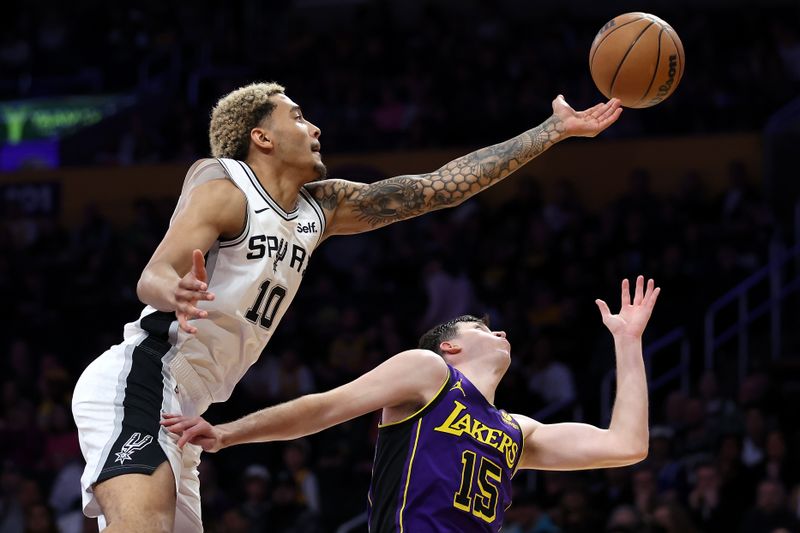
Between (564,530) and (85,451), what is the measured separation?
546 centimetres

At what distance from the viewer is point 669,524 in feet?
30.8

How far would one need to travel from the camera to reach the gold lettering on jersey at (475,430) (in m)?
5.15

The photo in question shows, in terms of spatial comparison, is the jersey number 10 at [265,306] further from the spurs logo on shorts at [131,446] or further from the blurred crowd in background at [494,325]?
the blurred crowd in background at [494,325]

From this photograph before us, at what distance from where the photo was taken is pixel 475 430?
17.1ft

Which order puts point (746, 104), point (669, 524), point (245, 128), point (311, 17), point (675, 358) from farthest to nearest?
1. point (311, 17)
2. point (746, 104)
3. point (675, 358)
4. point (669, 524)
5. point (245, 128)

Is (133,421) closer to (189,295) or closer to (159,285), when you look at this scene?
(159,285)

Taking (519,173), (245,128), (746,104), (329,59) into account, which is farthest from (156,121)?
(245,128)

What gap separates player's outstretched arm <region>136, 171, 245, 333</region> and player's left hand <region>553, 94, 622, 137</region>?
1.66 metres

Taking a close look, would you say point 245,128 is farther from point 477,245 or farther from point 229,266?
point 477,245

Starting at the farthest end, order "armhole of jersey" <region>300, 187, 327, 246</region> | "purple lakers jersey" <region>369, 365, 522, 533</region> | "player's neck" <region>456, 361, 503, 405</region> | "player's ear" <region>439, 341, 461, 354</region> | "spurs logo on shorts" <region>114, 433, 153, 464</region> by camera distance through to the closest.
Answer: "armhole of jersey" <region>300, 187, 327, 246</region> → "player's ear" <region>439, 341, 461, 354</region> → "player's neck" <region>456, 361, 503, 405</region> → "purple lakers jersey" <region>369, 365, 522, 533</region> → "spurs logo on shorts" <region>114, 433, 153, 464</region>

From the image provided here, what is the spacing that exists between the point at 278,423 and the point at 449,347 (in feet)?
3.50

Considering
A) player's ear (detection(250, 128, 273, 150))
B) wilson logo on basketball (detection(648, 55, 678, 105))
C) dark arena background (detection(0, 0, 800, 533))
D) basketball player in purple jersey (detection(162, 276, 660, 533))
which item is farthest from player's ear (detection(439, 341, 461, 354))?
dark arena background (detection(0, 0, 800, 533))

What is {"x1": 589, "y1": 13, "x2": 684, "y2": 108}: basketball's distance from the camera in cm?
618

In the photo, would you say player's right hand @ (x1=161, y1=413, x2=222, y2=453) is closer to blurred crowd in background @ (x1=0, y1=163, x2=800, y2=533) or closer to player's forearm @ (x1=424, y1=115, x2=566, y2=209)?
player's forearm @ (x1=424, y1=115, x2=566, y2=209)
